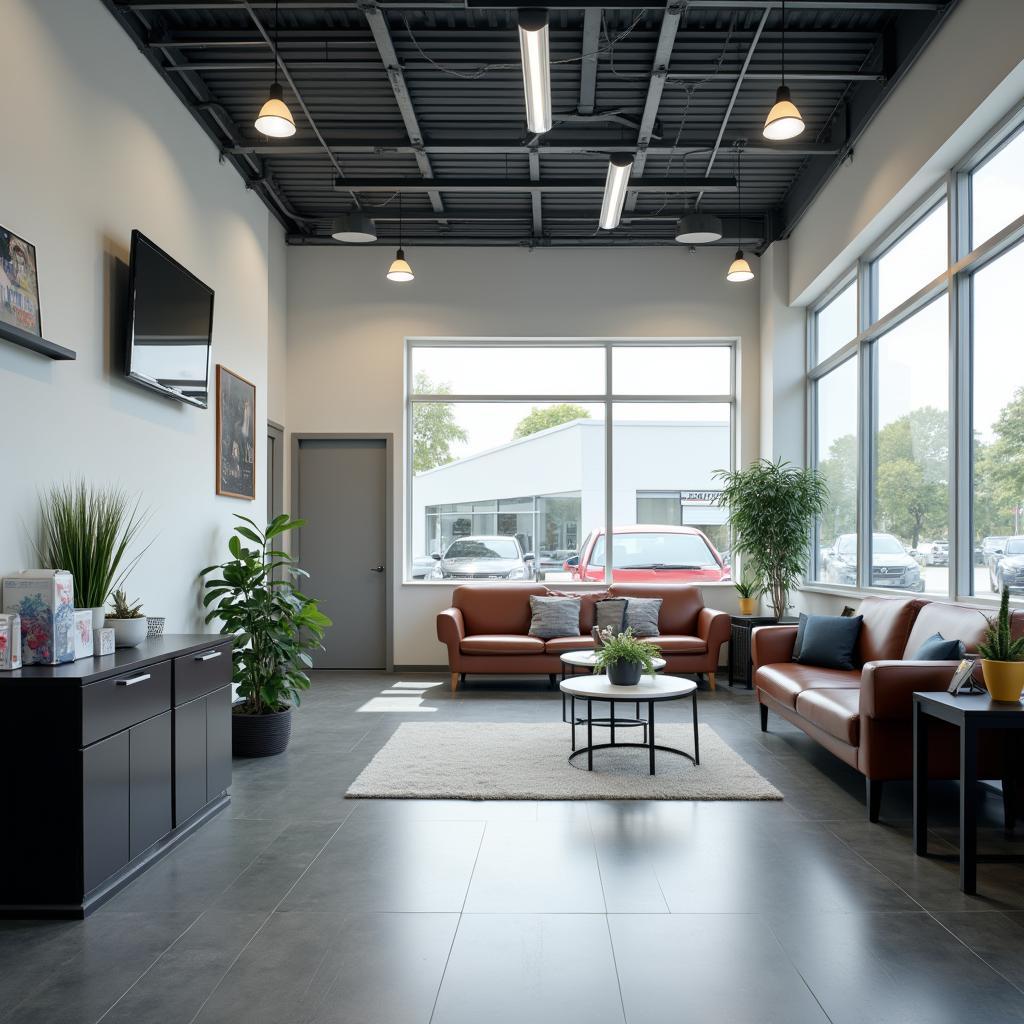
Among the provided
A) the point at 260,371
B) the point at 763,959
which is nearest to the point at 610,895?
the point at 763,959

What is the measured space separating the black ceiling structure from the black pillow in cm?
328

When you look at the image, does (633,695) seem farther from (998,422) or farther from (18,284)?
(18,284)

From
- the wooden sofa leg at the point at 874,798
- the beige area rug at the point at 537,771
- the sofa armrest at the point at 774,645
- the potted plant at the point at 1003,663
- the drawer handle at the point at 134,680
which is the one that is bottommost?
the beige area rug at the point at 537,771

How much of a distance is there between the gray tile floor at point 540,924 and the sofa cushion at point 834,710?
34 cm

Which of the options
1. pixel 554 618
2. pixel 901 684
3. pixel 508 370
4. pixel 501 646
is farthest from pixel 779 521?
pixel 901 684

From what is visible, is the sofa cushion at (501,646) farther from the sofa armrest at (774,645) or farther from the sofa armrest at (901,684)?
the sofa armrest at (901,684)

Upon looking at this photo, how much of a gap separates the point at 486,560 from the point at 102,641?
5512mm

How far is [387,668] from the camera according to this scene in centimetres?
853

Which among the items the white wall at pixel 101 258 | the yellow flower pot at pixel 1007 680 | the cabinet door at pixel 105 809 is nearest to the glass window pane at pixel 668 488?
the white wall at pixel 101 258

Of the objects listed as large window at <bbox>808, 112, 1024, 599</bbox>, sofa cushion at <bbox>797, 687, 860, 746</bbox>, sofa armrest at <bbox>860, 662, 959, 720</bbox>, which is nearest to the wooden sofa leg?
sofa cushion at <bbox>797, 687, 860, 746</bbox>

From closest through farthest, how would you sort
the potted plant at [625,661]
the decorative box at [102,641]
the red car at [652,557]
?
the decorative box at [102,641] < the potted plant at [625,661] < the red car at [652,557]

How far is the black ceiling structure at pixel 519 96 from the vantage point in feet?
16.6

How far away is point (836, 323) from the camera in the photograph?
741 centimetres

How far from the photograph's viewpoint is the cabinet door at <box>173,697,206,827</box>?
370 centimetres
